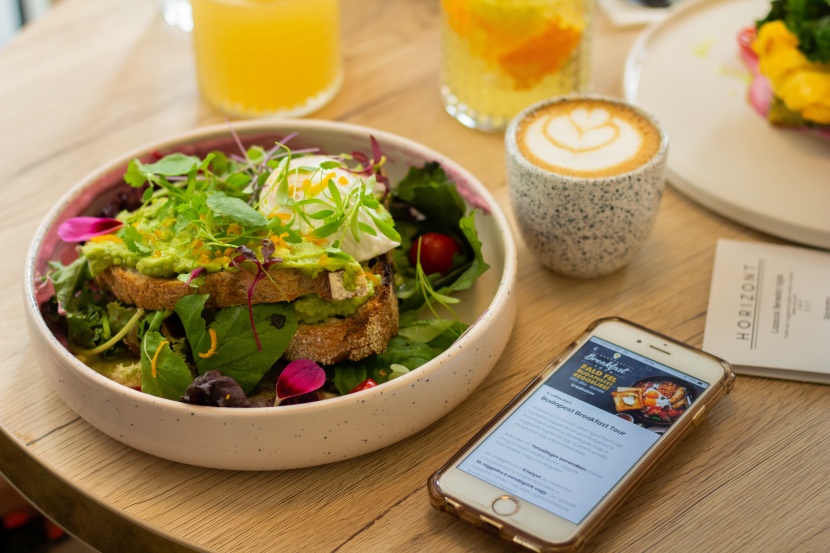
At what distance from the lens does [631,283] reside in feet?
4.05

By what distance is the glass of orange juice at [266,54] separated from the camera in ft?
4.75

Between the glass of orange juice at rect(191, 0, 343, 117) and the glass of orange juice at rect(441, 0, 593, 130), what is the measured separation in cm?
21

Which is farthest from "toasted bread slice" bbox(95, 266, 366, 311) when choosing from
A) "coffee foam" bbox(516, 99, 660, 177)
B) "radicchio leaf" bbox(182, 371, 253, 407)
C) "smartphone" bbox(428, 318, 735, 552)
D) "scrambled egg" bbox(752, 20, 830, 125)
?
"scrambled egg" bbox(752, 20, 830, 125)

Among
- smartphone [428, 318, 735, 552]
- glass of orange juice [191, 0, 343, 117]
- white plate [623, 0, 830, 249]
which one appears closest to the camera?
smartphone [428, 318, 735, 552]

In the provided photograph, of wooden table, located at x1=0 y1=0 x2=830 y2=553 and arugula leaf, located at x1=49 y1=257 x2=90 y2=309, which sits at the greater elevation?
arugula leaf, located at x1=49 y1=257 x2=90 y2=309

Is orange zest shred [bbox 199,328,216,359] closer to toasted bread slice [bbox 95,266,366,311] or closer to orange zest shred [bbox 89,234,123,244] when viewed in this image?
toasted bread slice [bbox 95,266,366,311]

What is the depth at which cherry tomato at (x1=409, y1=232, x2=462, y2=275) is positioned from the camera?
3.84 feet

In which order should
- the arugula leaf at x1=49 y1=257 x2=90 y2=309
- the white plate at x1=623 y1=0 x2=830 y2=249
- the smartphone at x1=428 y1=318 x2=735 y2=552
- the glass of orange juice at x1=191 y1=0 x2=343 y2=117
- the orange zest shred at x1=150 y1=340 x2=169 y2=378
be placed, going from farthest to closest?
the glass of orange juice at x1=191 y1=0 x2=343 y2=117 → the white plate at x1=623 y1=0 x2=830 y2=249 → the arugula leaf at x1=49 y1=257 x2=90 y2=309 → the orange zest shred at x1=150 y1=340 x2=169 y2=378 → the smartphone at x1=428 y1=318 x2=735 y2=552

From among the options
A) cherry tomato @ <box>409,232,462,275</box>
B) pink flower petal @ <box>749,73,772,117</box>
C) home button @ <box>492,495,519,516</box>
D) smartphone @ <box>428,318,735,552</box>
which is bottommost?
home button @ <box>492,495,519,516</box>

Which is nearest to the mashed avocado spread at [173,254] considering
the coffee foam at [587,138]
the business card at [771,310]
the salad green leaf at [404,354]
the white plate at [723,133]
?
the salad green leaf at [404,354]

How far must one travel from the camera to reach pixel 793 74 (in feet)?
4.58

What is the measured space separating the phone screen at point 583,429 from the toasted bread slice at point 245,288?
23cm

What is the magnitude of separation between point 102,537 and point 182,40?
3.81 feet

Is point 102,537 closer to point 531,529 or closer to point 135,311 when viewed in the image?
point 135,311
